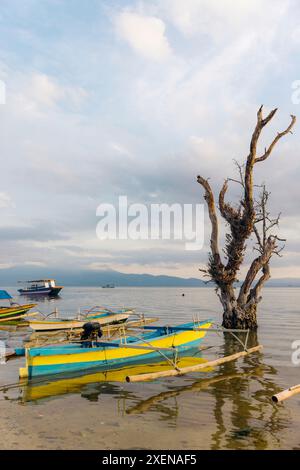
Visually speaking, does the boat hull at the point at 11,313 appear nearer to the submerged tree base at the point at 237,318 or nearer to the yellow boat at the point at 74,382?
the submerged tree base at the point at 237,318

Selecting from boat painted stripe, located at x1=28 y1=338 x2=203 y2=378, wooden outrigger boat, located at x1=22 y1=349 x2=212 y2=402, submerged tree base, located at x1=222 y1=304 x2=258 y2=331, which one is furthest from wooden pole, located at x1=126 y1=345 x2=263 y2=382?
submerged tree base, located at x1=222 y1=304 x2=258 y2=331

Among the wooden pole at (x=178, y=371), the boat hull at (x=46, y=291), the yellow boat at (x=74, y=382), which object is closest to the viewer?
the wooden pole at (x=178, y=371)

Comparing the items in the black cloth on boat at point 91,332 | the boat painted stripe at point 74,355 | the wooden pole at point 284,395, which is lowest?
the boat painted stripe at point 74,355

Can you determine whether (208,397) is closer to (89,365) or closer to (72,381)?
(72,381)

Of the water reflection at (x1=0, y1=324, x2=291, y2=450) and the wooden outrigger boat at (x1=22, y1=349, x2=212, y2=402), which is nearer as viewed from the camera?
the water reflection at (x1=0, y1=324, x2=291, y2=450)

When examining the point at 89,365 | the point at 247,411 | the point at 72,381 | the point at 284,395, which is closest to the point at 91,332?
the point at 89,365

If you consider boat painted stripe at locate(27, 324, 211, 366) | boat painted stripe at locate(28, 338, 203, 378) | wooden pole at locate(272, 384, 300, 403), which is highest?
wooden pole at locate(272, 384, 300, 403)

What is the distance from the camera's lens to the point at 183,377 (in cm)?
1548

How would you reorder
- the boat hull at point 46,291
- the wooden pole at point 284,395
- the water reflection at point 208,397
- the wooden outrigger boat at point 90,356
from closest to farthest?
the wooden pole at point 284,395 → the water reflection at point 208,397 → the wooden outrigger boat at point 90,356 → the boat hull at point 46,291

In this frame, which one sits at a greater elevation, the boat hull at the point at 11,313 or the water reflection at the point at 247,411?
the boat hull at the point at 11,313

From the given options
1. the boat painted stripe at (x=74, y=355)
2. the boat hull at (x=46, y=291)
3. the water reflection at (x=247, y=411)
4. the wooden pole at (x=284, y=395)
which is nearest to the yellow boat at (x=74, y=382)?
the boat painted stripe at (x=74, y=355)

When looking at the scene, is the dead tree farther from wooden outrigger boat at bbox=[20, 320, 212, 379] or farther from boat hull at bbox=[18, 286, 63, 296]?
boat hull at bbox=[18, 286, 63, 296]

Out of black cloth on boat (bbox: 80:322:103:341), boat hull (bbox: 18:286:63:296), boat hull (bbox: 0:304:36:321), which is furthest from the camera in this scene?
boat hull (bbox: 18:286:63:296)
